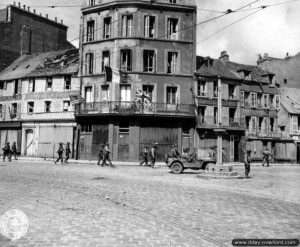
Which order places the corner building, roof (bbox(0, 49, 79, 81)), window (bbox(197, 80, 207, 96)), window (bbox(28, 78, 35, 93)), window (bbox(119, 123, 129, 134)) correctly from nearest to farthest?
the corner building < window (bbox(119, 123, 129, 134)) < window (bbox(197, 80, 207, 96)) < roof (bbox(0, 49, 79, 81)) < window (bbox(28, 78, 35, 93))

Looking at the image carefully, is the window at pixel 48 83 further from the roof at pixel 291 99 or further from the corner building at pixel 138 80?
the roof at pixel 291 99

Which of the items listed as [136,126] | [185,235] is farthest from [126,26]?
[185,235]

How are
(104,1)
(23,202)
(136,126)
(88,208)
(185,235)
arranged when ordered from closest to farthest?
(185,235) → (88,208) → (23,202) → (136,126) → (104,1)

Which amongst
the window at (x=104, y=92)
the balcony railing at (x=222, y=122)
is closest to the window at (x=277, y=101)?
the balcony railing at (x=222, y=122)

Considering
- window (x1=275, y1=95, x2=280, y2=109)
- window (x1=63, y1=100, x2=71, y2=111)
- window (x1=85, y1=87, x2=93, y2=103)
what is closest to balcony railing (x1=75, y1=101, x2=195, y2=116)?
window (x1=85, y1=87, x2=93, y2=103)

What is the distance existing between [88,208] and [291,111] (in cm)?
3955

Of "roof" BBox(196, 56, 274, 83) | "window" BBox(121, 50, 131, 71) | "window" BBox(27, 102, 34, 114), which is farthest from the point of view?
"window" BBox(27, 102, 34, 114)

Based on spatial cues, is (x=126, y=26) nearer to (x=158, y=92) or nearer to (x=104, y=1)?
(x=104, y=1)

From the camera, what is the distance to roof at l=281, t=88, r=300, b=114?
142 feet

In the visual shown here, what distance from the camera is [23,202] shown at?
8.73 m

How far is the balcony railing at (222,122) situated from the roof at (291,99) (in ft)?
31.2

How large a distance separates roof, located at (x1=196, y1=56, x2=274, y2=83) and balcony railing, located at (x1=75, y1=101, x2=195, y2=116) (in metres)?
4.44

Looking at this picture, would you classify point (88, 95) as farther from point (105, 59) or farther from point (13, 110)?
point (13, 110)

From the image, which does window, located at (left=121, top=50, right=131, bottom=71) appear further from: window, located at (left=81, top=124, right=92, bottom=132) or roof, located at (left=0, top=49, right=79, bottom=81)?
window, located at (left=81, top=124, right=92, bottom=132)
